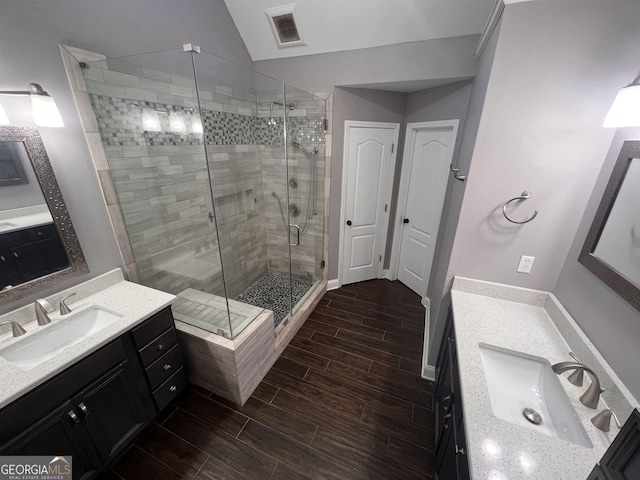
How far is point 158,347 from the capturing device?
1.65 m

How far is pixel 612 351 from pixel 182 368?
8.19ft

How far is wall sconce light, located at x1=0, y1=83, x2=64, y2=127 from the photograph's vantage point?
127 cm

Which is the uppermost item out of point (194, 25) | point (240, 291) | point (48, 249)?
point (194, 25)

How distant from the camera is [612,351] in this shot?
1077 mm

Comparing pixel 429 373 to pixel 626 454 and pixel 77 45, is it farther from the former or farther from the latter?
pixel 77 45

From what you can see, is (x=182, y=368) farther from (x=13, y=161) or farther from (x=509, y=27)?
(x=509, y=27)

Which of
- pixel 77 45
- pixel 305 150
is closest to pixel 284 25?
pixel 305 150

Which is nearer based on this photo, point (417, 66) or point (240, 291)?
point (417, 66)

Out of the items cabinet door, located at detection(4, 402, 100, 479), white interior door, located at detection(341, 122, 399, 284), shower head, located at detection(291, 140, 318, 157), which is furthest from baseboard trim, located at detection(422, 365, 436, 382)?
shower head, located at detection(291, 140, 318, 157)

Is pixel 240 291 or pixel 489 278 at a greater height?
pixel 489 278

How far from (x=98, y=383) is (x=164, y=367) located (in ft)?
1.36

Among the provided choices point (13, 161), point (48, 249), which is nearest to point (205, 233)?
point (48, 249)

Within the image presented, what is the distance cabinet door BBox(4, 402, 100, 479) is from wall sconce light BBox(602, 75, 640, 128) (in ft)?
9.15

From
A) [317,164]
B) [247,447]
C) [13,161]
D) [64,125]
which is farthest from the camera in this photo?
[317,164]
